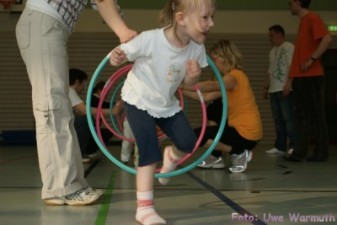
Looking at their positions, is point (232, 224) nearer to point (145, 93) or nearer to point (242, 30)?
point (145, 93)

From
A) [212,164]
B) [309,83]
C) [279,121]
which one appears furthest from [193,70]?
[279,121]

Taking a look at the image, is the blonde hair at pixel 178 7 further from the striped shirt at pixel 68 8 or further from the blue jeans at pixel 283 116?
the blue jeans at pixel 283 116

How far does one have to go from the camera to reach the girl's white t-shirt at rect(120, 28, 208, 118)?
2729 millimetres

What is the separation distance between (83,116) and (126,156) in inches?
27.0

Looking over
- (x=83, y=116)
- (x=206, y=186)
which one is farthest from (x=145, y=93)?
(x=83, y=116)

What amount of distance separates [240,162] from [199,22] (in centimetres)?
239

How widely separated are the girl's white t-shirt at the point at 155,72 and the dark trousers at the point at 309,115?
3065 mm

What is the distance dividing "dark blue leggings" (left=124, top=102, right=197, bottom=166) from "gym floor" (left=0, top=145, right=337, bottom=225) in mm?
304

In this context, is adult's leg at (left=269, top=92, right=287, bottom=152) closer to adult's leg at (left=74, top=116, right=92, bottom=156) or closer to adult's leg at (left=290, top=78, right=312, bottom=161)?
adult's leg at (left=290, top=78, right=312, bottom=161)

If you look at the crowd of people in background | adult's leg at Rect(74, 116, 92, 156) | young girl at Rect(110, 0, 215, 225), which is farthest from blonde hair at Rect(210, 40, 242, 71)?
A: young girl at Rect(110, 0, 215, 225)

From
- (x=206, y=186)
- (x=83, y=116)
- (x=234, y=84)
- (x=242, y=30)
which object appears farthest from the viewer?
(x=242, y=30)

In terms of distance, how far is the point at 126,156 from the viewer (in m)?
5.80

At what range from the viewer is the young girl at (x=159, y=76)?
2.69m

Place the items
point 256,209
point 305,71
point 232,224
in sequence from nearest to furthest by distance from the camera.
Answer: point 232,224
point 256,209
point 305,71
